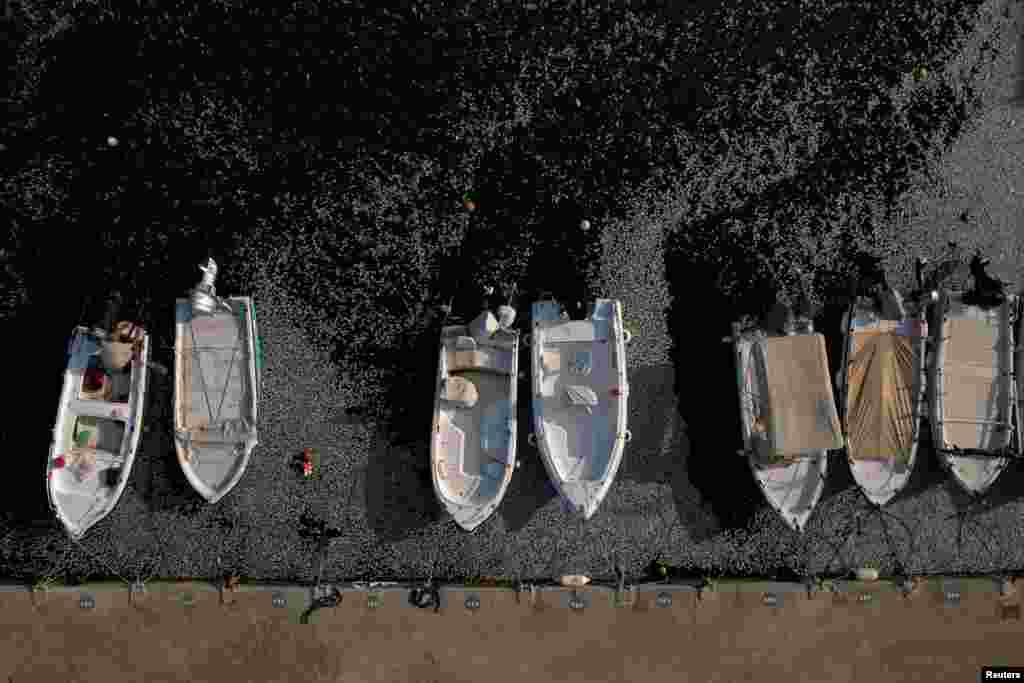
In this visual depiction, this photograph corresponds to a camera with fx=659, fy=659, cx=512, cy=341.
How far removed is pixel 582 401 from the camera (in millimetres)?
8984

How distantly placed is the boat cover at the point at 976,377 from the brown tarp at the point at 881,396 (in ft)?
1.73

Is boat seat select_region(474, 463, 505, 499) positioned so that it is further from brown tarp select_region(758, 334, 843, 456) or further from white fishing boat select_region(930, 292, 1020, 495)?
white fishing boat select_region(930, 292, 1020, 495)

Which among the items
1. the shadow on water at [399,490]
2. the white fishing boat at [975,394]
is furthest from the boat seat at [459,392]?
the white fishing boat at [975,394]

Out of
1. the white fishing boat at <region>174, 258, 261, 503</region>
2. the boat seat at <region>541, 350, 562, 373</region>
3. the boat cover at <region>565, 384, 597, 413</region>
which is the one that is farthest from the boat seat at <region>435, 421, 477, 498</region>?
the white fishing boat at <region>174, 258, 261, 503</region>

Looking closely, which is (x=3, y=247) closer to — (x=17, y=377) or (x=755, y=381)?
(x=17, y=377)

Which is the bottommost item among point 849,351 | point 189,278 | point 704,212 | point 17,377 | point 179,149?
point 17,377

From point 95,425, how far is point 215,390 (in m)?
1.77

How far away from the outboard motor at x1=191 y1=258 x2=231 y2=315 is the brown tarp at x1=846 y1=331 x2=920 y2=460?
29.2 ft

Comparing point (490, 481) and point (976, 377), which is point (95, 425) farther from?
point (976, 377)

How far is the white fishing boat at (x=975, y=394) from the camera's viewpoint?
9.23m

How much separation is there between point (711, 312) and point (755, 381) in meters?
1.22

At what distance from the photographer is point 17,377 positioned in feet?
32.0

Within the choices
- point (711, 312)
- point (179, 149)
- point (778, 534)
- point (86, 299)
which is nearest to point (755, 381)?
point (711, 312)

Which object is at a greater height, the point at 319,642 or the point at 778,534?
the point at 778,534
